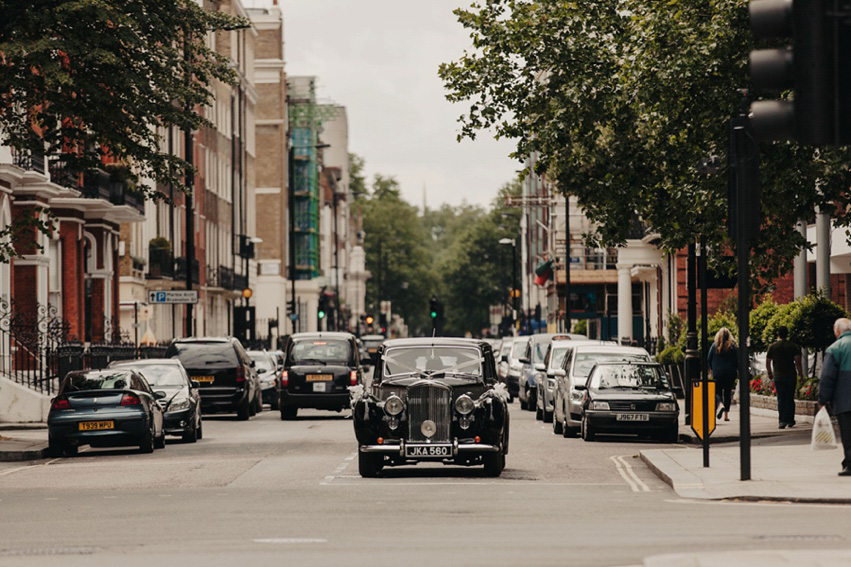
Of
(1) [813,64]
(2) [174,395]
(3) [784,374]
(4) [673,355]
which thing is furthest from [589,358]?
(1) [813,64]

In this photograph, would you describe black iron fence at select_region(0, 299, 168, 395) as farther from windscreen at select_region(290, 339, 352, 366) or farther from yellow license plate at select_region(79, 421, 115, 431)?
yellow license plate at select_region(79, 421, 115, 431)

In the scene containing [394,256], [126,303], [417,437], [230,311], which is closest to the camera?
[417,437]

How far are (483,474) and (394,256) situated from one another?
6383 inches

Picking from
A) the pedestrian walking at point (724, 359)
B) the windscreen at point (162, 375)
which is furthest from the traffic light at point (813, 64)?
the pedestrian walking at point (724, 359)

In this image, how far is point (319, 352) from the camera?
130 ft

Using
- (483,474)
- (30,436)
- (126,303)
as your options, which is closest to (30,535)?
(483,474)

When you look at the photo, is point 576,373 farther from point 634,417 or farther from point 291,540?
point 291,540

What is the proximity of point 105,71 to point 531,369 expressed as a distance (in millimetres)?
17324

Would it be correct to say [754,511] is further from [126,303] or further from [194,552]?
[126,303]

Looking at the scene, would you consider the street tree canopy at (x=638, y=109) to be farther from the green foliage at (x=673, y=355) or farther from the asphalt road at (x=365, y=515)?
the green foliage at (x=673, y=355)

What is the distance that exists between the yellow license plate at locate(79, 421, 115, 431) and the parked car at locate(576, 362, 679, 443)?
8.00 metres

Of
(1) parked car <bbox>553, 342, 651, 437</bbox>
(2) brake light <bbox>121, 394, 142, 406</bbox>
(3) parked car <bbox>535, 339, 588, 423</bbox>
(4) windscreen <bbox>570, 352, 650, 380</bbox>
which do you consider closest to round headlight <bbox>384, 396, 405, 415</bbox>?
(2) brake light <bbox>121, 394, 142, 406</bbox>

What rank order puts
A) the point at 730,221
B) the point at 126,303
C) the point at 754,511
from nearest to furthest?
1. the point at 754,511
2. the point at 730,221
3. the point at 126,303

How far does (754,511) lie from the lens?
16188mm
